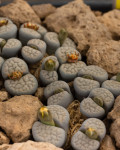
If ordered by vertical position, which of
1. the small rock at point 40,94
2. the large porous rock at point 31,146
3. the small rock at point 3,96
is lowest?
the small rock at point 40,94

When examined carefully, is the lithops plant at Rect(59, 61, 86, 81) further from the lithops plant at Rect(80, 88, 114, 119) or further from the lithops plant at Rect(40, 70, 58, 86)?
the lithops plant at Rect(80, 88, 114, 119)

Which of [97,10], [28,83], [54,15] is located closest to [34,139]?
[28,83]

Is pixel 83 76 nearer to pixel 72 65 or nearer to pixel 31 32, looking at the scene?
pixel 72 65

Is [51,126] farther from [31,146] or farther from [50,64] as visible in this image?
[50,64]

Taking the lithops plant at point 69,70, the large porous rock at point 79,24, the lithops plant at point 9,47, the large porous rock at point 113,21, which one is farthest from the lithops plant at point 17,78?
the large porous rock at point 113,21

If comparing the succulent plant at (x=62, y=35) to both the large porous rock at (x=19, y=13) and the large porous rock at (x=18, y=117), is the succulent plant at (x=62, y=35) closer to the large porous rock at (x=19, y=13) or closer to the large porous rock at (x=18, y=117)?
the large porous rock at (x=19, y=13)

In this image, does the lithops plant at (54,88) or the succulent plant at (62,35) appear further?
the succulent plant at (62,35)

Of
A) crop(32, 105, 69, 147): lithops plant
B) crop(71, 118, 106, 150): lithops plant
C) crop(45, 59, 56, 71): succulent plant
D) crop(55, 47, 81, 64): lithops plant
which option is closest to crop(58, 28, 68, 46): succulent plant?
crop(55, 47, 81, 64): lithops plant
